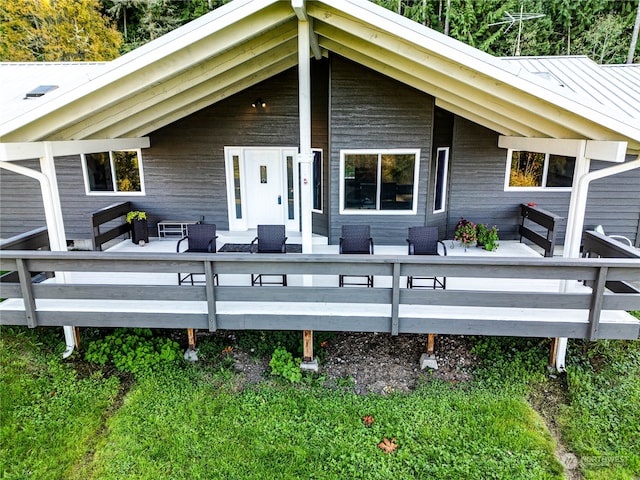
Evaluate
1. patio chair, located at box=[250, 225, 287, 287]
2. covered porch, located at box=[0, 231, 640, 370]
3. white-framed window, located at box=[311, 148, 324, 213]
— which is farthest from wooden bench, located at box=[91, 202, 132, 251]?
white-framed window, located at box=[311, 148, 324, 213]

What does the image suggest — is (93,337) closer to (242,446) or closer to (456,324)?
(242,446)

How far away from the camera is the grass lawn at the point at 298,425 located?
4.07m

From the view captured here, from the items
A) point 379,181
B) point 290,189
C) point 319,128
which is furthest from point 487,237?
point 290,189

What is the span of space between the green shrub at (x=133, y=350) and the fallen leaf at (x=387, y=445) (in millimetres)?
2916

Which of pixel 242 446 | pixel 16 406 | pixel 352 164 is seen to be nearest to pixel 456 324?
pixel 242 446

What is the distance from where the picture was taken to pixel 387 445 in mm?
4305

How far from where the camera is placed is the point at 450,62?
4984 millimetres

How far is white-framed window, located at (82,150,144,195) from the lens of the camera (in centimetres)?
906

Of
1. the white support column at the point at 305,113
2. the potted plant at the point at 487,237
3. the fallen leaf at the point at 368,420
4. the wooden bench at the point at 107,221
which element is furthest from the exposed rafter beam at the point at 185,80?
the potted plant at the point at 487,237

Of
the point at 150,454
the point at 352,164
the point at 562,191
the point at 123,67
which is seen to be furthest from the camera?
→ the point at 562,191

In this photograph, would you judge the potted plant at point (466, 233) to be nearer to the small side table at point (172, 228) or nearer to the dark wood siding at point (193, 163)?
the dark wood siding at point (193, 163)

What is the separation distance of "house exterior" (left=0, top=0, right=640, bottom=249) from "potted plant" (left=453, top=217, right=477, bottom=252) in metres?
0.37

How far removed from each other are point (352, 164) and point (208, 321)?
14.5 feet

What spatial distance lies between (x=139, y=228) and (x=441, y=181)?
6.40m
